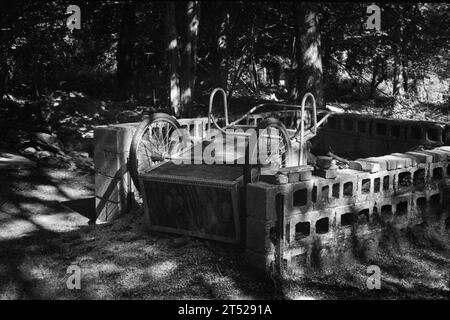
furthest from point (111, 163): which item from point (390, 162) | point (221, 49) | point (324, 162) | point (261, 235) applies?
point (221, 49)

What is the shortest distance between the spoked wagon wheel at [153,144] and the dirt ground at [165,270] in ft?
2.58

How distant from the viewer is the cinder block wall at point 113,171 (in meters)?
8.26

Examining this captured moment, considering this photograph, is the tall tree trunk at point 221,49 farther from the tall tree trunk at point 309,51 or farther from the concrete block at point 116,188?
the concrete block at point 116,188

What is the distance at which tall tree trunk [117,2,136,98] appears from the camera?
2067 centimetres

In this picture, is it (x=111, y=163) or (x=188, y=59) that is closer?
(x=111, y=163)

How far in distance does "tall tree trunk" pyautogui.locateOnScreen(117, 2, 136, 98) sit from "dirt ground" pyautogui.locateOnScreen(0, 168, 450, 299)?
13.9 m

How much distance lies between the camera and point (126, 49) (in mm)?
21422

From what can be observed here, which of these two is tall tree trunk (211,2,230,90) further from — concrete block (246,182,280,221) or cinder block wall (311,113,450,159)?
concrete block (246,182,280,221)

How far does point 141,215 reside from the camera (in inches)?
322

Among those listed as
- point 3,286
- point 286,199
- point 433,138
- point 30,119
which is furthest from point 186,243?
point 30,119

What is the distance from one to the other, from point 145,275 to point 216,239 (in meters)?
1.11

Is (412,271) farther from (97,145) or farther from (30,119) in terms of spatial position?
(30,119)

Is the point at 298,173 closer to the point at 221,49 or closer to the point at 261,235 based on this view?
the point at 261,235

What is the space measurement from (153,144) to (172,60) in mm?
7469
